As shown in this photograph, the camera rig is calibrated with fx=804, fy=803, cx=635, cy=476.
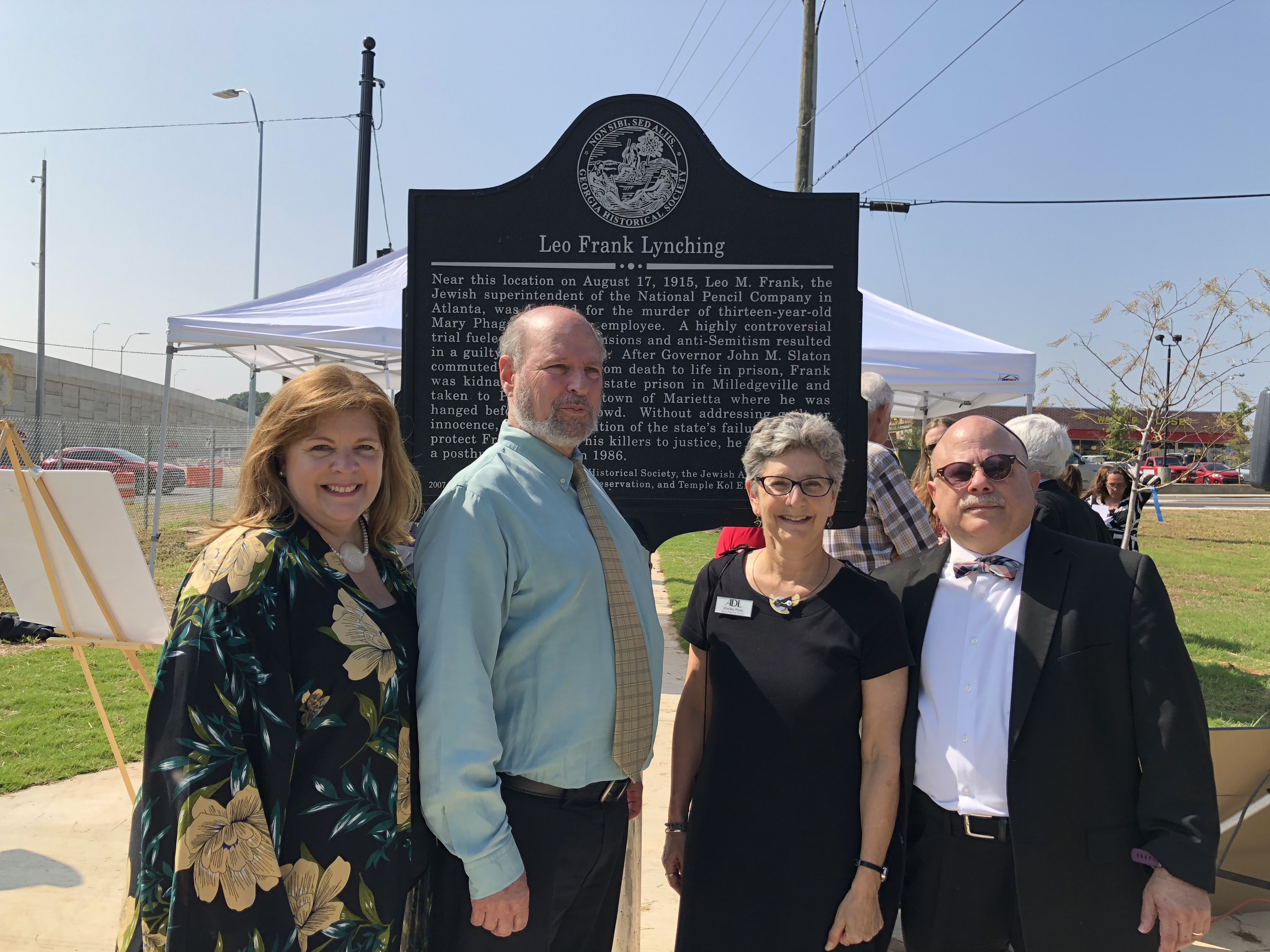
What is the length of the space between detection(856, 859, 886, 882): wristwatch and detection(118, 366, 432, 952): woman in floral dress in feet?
3.39

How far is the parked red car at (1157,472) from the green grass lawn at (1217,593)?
1.44 meters

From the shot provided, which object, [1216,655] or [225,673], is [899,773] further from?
[1216,655]

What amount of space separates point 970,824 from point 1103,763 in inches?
13.5

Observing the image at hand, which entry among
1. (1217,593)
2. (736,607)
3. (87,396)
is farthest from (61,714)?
(87,396)

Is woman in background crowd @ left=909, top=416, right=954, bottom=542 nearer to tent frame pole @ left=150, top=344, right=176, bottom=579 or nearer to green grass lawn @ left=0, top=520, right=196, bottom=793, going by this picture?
green grass lawn @ left=0, top=520, right=196, bottom=793

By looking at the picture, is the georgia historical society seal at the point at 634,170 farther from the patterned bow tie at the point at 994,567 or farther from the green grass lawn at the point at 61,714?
the green grass lawn at the point at 61,714

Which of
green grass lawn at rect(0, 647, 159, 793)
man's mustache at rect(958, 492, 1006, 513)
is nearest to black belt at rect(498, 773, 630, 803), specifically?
man's mustache at rect(958, 492, 1006, 513)

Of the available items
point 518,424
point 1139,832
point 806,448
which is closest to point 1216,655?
point 1139,832

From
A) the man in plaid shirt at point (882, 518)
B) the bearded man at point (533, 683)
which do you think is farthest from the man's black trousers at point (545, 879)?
the man in plaid shirt at point (882, 518)

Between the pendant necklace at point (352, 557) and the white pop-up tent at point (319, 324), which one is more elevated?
the white pop-up tent at point (319, 324)

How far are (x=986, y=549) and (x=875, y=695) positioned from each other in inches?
20.3

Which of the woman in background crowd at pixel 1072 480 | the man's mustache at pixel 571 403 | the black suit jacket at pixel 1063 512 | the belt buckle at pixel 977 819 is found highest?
the man's mustache at pixel 571 403

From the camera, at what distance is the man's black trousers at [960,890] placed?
1955 mm

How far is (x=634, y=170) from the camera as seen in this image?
2.97 m
